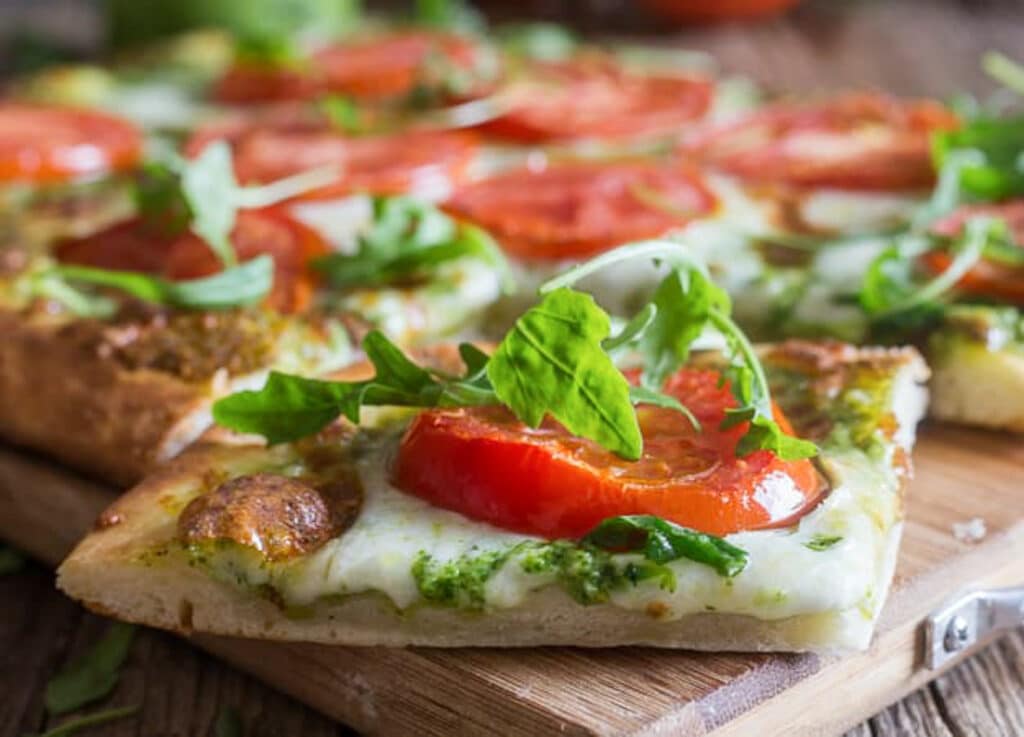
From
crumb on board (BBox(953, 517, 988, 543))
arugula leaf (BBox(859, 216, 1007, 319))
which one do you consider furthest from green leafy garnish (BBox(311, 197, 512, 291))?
crumb on board (BBox(953, 517, 988, 543))

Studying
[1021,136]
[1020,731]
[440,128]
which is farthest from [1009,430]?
[440,128]

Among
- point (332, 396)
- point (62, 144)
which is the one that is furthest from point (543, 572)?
point (62, 144)

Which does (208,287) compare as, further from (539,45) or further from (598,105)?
(539,45)

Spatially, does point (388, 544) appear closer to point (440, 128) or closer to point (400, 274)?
point (400, 274)

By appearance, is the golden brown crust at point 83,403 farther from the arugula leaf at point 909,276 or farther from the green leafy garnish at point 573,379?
the arugula leaf at point 909,276

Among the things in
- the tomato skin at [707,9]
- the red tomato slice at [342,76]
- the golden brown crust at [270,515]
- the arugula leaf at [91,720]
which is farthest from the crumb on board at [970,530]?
the tomato skin at [707,9]

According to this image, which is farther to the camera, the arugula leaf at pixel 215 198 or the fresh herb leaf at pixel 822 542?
the arugula leaf at pixel 215 198
